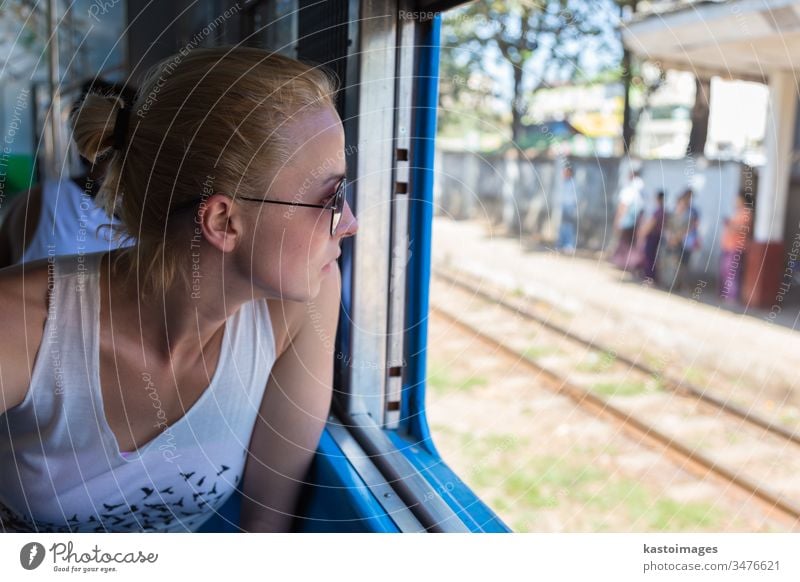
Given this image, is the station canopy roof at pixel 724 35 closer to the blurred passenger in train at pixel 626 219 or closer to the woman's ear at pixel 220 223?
the blurred passenger in train at pixel 626 219

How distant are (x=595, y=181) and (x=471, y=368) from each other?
489cm

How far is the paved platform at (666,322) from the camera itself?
13.4 ft

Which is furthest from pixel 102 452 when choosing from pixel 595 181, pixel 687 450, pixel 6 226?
pixel 595 181

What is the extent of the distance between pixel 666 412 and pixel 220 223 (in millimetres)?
3052

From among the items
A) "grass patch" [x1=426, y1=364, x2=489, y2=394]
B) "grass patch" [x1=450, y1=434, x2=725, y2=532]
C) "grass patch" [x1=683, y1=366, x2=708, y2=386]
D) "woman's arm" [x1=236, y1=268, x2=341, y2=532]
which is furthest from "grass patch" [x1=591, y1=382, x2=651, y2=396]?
"woman's arm" [x1=236, y1=268, x2=341, y2=532]

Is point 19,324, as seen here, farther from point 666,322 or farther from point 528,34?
point 666,322

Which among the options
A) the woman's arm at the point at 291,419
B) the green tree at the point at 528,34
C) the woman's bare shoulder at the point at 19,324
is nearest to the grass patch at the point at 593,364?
the green tree at the point at 528,34

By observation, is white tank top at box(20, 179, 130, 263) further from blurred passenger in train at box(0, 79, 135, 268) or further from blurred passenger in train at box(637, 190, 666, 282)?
blurred passenger in train at box(637, 190, 666, 282)

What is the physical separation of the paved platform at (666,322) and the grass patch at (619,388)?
208mm

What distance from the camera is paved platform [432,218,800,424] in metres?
4.09

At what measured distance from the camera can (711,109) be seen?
280 inches
